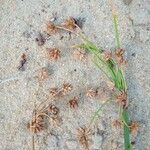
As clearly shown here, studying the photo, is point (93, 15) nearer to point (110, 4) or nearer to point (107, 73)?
point (110, 4)

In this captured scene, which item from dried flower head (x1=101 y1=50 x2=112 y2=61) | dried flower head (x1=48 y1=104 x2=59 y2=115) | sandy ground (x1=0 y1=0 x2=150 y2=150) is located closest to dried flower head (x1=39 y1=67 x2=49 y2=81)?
sandy ground (x1=0 y1=0 x2=150 y2=150)

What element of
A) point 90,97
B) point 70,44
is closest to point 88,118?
point 90,97

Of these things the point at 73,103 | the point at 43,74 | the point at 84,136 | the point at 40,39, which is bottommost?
the point at 84,136

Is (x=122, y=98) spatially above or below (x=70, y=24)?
below

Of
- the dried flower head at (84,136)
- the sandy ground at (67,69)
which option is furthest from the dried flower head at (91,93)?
the dried flower head at (84,136)

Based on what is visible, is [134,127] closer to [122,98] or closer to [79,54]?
[122,98]

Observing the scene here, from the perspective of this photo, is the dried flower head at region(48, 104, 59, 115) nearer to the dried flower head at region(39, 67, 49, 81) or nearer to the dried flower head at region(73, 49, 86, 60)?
the dried flower head at region(39, 67, 49, 81)

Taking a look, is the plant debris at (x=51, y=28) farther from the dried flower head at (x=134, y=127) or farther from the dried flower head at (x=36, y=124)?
the dried flower head at (x=134, y=127)

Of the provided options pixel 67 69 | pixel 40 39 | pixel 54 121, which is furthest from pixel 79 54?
pixel 54 121
